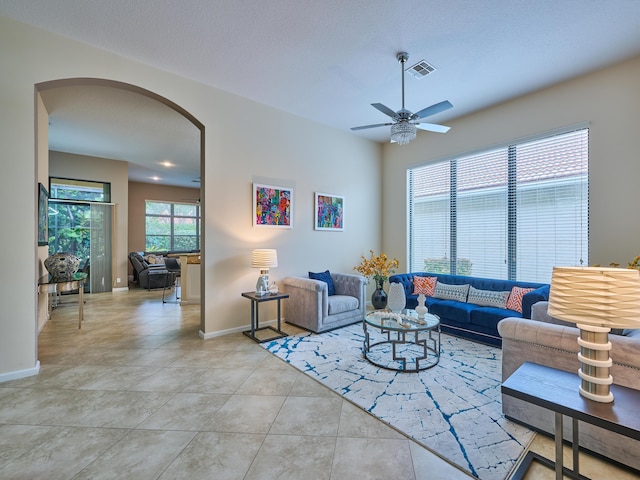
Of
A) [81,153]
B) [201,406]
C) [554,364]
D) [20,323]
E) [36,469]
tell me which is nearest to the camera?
[36,469]

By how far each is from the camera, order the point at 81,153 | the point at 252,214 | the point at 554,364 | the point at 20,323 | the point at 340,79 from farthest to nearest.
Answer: the point at 81,153, the point at 252,214, the point at 340,79, the point at 20,323, the point at 554,364

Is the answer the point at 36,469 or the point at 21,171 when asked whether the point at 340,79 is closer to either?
the point at 21,171

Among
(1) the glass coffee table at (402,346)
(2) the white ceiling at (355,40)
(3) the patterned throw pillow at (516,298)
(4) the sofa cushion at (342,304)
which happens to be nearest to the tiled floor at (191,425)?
(1) the glass coffee table at (402,346)

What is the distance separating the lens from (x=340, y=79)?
371 cm

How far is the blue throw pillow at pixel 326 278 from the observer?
185 inches

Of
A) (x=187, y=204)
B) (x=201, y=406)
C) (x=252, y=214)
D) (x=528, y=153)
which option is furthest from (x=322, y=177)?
(x=187, y=204)

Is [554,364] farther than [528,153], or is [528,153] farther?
[528,153]

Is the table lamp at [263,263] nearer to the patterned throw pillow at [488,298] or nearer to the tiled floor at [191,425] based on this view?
the tiled floor at [191,425]

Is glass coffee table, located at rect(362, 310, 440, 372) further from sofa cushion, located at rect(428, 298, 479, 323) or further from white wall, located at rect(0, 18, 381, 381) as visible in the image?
white wall, located at rect(0, 18, 381, 381)

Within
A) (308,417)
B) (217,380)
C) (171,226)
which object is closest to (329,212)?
(217,380)

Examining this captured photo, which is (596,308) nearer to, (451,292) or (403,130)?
(403,130)

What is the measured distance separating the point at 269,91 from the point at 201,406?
3.81 metres

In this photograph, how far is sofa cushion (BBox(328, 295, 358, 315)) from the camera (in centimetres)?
419

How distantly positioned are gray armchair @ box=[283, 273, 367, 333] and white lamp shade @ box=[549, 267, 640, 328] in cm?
290
